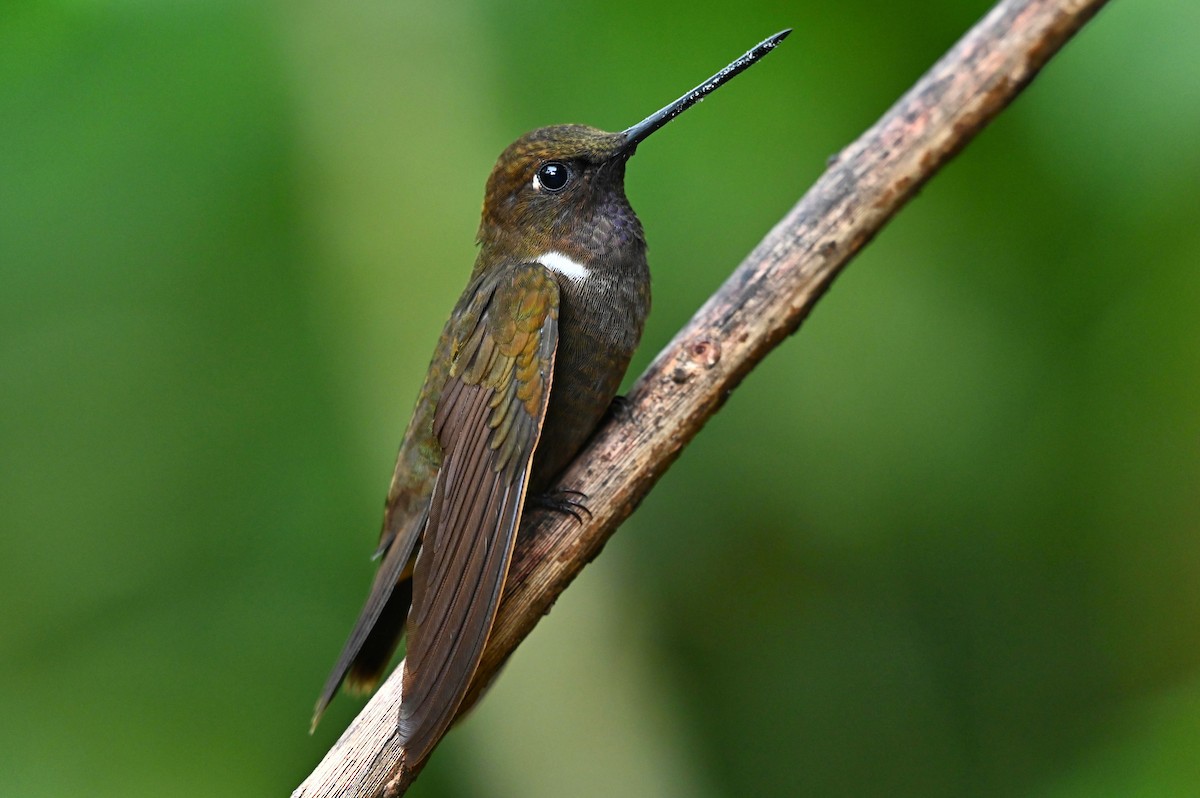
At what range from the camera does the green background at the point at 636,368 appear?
10.0 feet

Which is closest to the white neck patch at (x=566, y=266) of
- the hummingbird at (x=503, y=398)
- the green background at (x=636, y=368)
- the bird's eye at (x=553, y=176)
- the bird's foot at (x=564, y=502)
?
the hummingbird at (x=503, y=398)

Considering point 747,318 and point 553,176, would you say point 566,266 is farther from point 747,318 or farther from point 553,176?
point 747,318

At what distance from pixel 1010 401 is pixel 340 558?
6.97 ft

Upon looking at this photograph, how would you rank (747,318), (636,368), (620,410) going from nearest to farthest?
(747,318) → (620,410) → (636,368)

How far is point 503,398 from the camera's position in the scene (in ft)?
7.13

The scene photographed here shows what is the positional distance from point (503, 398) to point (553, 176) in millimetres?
592

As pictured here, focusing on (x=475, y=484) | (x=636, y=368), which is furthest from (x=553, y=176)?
(x=636, y=368)

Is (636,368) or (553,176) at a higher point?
(553,176)

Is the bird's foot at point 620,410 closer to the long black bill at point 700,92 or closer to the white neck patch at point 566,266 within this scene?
the white neck patch at point 566,266

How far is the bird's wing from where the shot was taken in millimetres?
1923

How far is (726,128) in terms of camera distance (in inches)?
129

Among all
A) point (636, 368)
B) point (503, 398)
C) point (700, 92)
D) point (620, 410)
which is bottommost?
point (636, 368)

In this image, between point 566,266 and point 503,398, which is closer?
point 503,398

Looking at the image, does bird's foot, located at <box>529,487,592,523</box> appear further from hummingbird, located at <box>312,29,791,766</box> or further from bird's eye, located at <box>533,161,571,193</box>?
bird's eye, located at <box>533,161,571,193</box>
